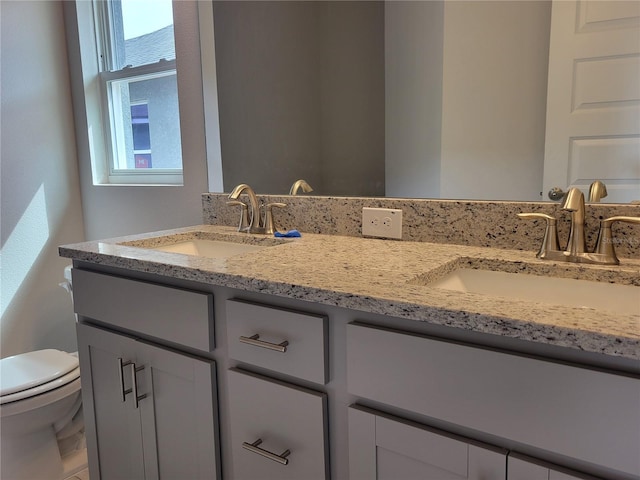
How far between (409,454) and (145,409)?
728mm

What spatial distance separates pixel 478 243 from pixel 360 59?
632mm

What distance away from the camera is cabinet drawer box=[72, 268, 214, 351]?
1064 millimetres

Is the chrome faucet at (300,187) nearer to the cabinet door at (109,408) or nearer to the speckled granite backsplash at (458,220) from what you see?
the speckled granite backsplash at (458,220)

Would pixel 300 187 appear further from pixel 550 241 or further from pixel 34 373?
pixel 34 373

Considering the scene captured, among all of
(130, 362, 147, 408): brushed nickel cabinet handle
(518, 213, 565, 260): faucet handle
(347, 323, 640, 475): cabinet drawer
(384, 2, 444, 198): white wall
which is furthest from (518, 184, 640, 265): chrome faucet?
(130, 362, 147, 408): brushed nickel cabinet handle

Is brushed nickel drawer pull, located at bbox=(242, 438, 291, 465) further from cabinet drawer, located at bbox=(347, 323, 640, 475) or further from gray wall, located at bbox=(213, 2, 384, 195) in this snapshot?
gray wall, located at bbox=(213, 2, 384, 195)

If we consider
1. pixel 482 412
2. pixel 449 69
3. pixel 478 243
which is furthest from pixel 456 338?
pixel 449 69

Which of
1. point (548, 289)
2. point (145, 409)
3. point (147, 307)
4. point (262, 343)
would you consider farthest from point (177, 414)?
point (548, 289)

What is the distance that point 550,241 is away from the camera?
1054 millimetres

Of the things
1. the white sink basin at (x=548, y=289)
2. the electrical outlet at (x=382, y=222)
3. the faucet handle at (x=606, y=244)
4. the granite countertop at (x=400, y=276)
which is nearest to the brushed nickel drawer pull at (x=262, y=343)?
the granite countertop at (x=400, y=276)

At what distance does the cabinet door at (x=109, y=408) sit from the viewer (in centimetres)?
126

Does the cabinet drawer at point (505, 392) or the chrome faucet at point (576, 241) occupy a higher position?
the chrome faucet at point (576, 241)

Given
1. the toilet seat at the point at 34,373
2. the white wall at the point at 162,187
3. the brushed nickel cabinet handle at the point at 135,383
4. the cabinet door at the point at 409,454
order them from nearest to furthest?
1. the cabinet door at the point at 409,454
2. the brushed nickel cabinet handle at the point at 135,383
3. the toilet seat at the point at 34,373
4. the white wall at the point at 162,187

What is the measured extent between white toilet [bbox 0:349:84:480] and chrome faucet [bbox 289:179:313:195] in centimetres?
104
